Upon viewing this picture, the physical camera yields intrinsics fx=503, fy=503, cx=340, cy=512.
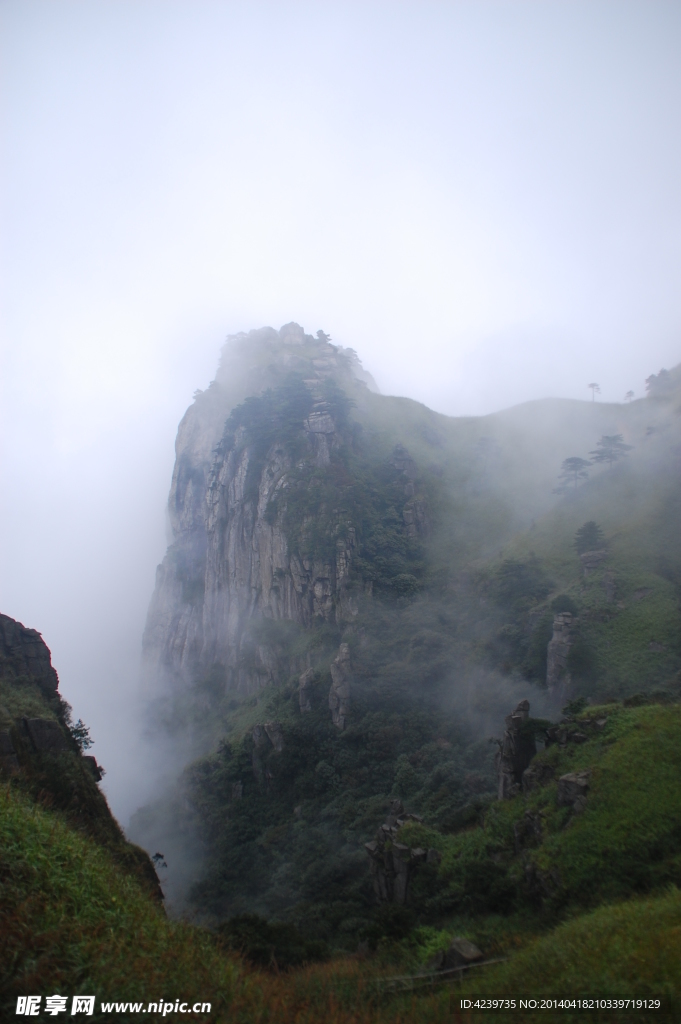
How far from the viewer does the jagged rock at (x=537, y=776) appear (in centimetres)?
2120

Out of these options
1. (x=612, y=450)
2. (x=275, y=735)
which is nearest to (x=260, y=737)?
(x=275, y=735)

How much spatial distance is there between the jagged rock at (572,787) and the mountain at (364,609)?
9964 millimetres

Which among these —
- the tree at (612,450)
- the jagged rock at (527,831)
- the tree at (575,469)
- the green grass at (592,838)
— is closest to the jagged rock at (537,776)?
the green grass at (592,838)

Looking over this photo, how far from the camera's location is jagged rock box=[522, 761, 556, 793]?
21.2m

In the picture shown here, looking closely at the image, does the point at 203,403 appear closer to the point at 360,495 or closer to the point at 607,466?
the point at 360,495

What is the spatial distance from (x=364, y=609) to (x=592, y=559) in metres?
24.1

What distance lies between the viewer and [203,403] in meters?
105

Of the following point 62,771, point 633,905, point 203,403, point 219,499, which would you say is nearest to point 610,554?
point 633,905

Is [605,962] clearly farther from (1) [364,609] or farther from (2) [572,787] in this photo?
(1) [364,609]

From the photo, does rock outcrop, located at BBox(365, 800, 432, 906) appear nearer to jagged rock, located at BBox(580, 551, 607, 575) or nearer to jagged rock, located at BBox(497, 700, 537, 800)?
jagged rock, located at BBox(497, 700, 537, 800)

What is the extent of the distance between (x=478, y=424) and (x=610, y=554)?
177 ft

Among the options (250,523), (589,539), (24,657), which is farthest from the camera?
(250,523)

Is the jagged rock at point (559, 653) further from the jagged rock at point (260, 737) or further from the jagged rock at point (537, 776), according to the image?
the jagged rock at point (260, 737)

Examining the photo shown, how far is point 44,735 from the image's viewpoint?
19.7 m
